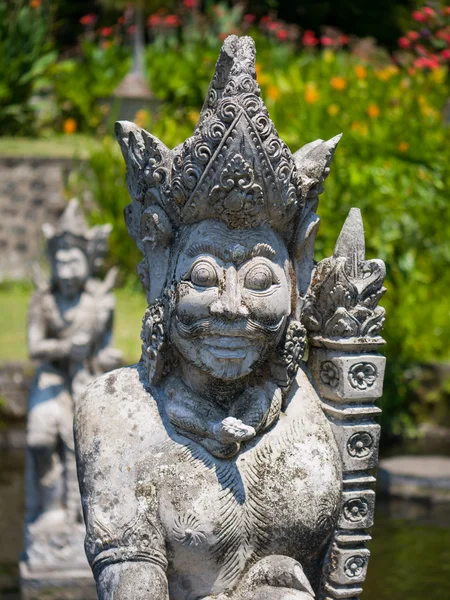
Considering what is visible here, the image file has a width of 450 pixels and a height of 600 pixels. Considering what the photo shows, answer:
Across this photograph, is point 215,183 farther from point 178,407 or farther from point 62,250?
point 62,250

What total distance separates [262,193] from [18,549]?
16.7 ft

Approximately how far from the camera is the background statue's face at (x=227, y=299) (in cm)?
316

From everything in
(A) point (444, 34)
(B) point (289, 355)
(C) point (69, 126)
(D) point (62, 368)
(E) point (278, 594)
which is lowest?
(D) point (62, 368)

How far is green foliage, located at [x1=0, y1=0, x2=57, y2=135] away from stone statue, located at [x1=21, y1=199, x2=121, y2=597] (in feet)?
30.9

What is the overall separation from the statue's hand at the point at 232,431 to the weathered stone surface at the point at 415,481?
17.3 ft

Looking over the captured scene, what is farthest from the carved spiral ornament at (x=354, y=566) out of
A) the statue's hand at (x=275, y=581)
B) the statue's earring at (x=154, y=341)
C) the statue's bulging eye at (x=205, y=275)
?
the statue's bulging eye at (x=205, y=275)

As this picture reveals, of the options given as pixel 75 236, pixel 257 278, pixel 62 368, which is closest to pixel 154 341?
pixel 257 278

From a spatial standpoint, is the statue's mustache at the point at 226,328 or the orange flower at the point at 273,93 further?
the orange flower at the point at 273,93

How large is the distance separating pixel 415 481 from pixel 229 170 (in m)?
5.58

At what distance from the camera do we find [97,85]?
658 inches

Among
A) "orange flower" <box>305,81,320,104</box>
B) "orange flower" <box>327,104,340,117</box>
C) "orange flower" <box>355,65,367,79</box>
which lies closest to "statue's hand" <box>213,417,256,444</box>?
"orange flower" <box>327,104,340,117</box>

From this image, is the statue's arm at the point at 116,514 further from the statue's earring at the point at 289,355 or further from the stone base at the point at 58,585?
the stone base at the point at 58,585

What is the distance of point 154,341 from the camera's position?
Result: 10.8ft

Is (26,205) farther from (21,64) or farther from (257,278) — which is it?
(257,278)
